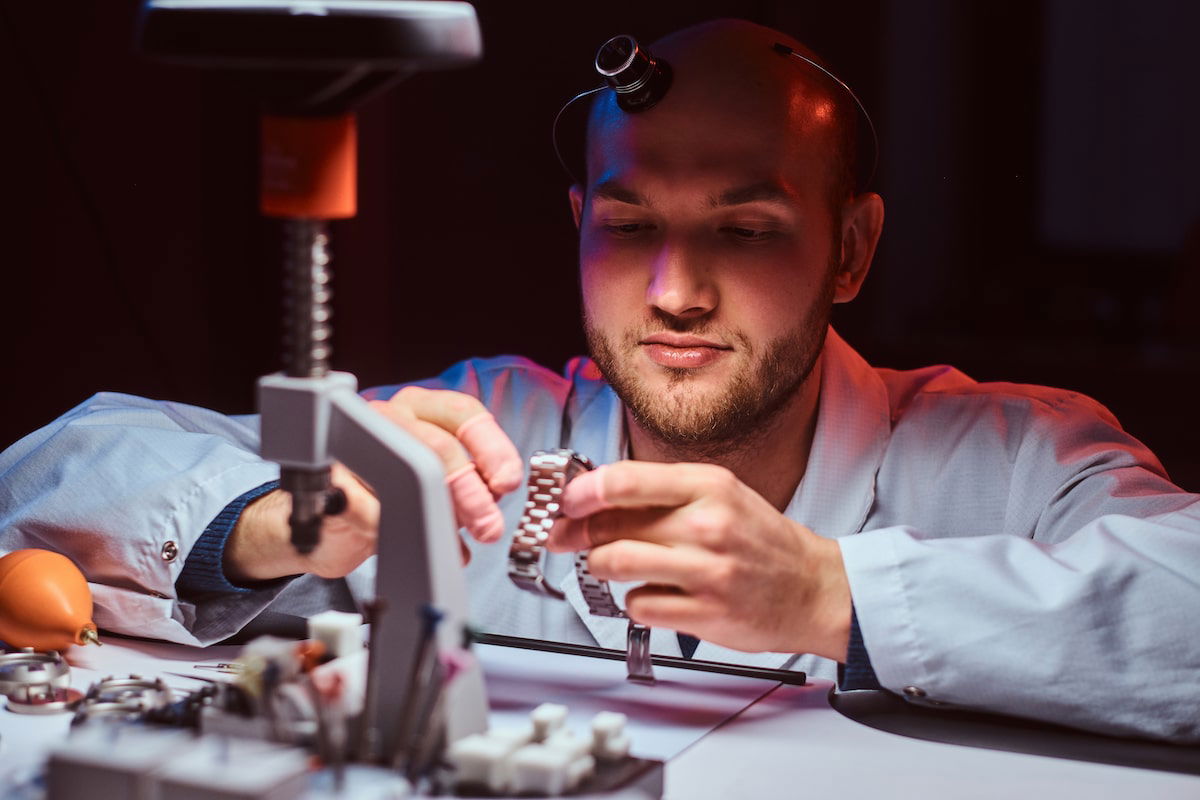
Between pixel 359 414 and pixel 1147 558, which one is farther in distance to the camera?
pixel 1147 558

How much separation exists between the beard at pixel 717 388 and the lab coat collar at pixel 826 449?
0.30 ft

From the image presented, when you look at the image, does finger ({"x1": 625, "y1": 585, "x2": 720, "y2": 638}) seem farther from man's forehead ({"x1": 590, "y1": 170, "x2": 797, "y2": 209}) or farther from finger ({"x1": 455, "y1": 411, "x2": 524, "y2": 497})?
man's forehead ({"x1": 590, "y1": 170, "x2": 797, "y2": 209})

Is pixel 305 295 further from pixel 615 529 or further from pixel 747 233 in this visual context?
pixel 747 233

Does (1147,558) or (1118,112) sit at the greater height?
(1118,112)

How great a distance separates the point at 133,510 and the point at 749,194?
29.6 inches

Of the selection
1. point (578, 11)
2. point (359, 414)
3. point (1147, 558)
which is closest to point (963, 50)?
point (578, 11)

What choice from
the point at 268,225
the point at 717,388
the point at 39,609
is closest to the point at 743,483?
the point at 717,388

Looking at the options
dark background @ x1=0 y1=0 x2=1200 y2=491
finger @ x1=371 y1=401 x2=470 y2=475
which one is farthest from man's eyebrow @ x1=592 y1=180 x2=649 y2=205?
dark background @ x1=0 y1=0 x2=1200 y2=491

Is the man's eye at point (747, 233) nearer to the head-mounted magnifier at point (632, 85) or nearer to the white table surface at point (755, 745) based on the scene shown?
the head-mounted magnifier at point (632, 85)

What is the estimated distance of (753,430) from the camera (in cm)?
170

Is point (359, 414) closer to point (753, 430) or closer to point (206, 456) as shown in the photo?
point (206, 456)

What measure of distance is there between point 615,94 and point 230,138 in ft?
2.54

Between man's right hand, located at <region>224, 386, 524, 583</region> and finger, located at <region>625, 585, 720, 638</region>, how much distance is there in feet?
0.43

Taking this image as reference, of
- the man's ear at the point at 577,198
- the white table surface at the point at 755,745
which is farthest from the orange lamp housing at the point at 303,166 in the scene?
the man's ear at the point at 577,198
